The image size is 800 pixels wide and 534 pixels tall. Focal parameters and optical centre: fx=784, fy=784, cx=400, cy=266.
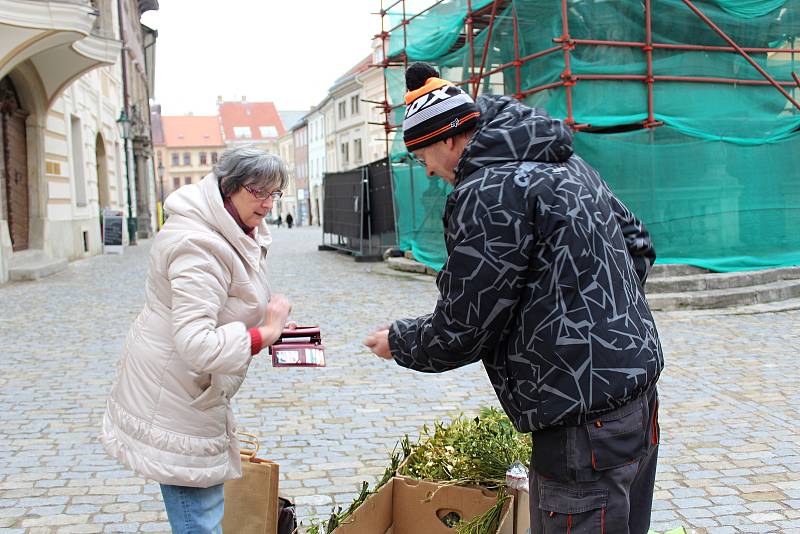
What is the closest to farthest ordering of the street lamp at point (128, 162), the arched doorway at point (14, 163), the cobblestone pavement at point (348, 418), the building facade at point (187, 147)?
the cobblestone pavement at point (348, 418), the arched doorway at point (14, 163), the street lamp at point (128, 162), the building facade at point (187, 147)

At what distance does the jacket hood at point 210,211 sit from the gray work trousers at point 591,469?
1006 mm

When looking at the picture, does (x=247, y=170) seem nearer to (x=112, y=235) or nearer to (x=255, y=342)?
(x=255, y=342)

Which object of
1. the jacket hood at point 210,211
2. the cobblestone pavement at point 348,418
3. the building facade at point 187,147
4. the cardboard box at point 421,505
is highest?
the building facade at point 187,147

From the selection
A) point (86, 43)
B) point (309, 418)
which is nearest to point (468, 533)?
point (309, 418)

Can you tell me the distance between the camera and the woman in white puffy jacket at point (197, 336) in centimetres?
217

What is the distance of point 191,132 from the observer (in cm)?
10575

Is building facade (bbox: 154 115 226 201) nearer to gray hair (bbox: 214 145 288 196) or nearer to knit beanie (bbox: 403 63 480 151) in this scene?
gray hair (bbox: 214 145 288 196)

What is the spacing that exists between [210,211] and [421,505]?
4.36ft

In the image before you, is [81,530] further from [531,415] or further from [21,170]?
[21,170]

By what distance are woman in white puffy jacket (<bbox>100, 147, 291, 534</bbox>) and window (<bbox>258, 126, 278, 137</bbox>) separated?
332 feet

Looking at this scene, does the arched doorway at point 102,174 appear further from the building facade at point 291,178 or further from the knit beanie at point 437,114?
the building facade at point 291,178

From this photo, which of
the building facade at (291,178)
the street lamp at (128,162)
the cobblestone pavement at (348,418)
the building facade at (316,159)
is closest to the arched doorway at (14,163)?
the cobblestone pavement at (348,418)

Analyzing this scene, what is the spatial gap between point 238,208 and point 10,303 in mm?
10263

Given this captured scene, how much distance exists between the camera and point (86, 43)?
52.1 ft
